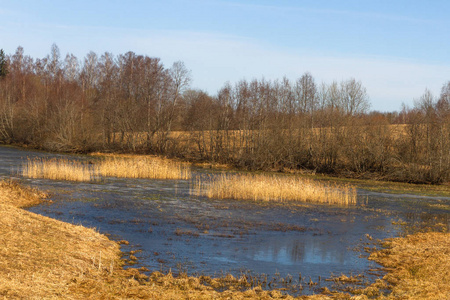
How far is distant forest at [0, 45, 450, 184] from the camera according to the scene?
41.8m

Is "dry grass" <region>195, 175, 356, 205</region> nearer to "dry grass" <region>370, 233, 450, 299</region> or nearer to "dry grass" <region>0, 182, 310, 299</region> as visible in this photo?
"dry grass" <region>370, 233, 450, 299</region>

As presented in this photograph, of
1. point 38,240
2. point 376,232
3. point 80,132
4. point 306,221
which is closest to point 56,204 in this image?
point 38,240

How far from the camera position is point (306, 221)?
18.4 metres

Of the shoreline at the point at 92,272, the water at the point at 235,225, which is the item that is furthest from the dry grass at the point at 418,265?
the water at the point at 235,225

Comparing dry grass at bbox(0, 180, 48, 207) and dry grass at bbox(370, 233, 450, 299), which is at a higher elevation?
dry grass at bbox(0, 180, 48, 207)

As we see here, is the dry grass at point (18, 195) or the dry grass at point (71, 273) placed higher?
the dry grass at point (18, 195)

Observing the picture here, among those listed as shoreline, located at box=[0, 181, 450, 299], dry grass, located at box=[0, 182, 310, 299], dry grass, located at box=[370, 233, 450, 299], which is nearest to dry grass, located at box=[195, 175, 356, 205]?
dry grass, located at box=[370, 233, 450, 299]

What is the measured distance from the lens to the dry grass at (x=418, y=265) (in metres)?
9.48

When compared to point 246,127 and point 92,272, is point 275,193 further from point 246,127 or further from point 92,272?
point 246,127

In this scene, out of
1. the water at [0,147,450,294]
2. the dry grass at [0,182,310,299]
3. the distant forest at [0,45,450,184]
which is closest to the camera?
the dry grass at [0,182,310,299]

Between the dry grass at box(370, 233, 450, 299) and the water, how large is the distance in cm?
66

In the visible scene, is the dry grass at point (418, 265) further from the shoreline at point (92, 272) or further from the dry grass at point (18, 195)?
the dry grass at point (18, 195)

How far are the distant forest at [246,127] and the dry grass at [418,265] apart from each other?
24.9 meters

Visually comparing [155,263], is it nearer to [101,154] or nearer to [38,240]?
[38,240]
